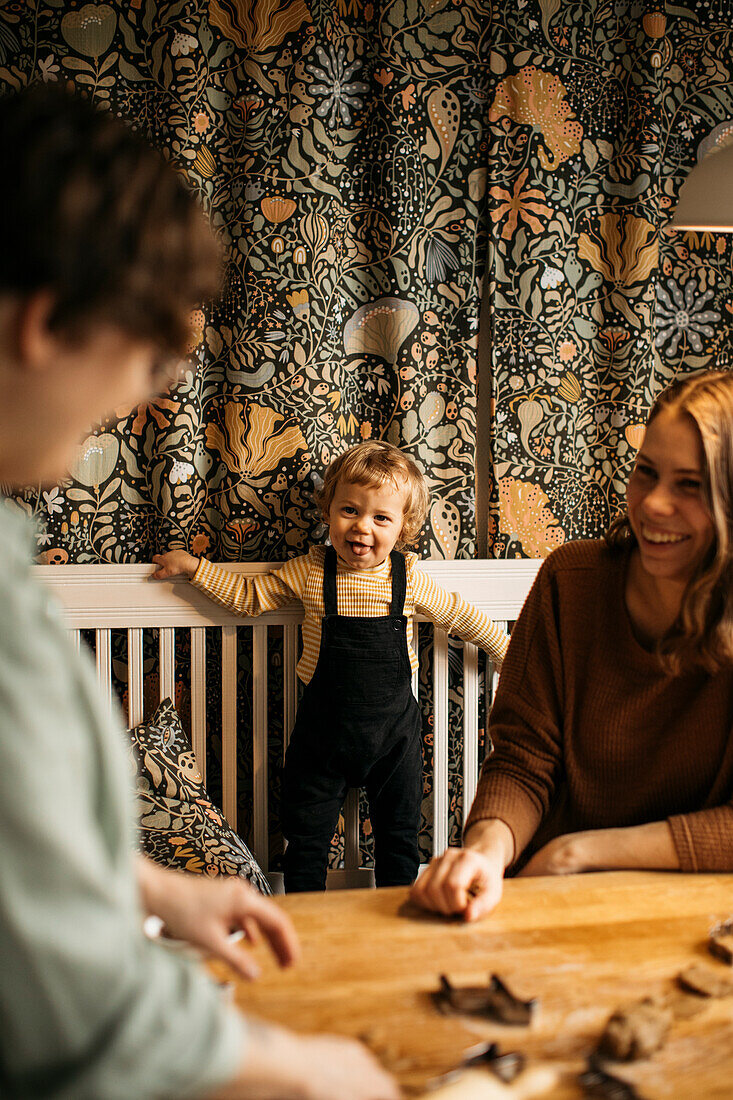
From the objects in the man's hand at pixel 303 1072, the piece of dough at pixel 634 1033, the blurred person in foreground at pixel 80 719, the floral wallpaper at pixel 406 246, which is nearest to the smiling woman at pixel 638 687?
the piece of dough at pixel 634 1033

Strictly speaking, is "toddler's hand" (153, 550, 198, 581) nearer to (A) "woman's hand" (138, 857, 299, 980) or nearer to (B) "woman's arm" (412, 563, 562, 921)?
(B) "woman's arm" (412, 563, 562, 921)

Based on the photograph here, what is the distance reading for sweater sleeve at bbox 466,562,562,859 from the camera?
139cm

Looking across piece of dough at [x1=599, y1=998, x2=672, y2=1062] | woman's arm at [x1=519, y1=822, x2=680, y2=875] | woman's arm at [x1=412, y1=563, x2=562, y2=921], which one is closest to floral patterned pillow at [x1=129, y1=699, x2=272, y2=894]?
woman's arm at [x1=412, y1=563, x2=562, y2=921]

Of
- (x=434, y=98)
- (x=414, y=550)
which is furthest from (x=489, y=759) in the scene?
(x=434, y=98)

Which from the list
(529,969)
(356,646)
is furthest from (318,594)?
(529,969)

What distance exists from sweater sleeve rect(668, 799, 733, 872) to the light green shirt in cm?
85

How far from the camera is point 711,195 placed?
1365 millimetres

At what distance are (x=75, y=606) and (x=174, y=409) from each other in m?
0.58

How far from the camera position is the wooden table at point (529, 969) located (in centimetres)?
76

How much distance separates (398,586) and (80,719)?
71.8 inches

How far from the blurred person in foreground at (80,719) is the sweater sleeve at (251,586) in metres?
1.69

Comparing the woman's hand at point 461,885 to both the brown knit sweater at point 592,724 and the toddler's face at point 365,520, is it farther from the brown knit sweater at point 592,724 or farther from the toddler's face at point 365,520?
the toddler's face at point 365,520

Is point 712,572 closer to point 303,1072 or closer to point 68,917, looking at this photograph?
point 303,1072

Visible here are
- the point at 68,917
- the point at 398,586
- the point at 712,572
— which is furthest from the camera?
the point at 398,586
